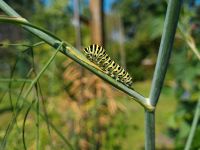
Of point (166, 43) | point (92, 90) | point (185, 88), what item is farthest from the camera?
point (185, 88)

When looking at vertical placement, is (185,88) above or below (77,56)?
below

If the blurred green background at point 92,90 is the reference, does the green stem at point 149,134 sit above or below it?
above

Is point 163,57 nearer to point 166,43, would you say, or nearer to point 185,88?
point 166,43

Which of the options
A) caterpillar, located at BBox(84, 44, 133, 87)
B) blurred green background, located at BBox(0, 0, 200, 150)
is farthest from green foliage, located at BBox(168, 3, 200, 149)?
caterpillar, located at BBox(84, 44, 133, 87)

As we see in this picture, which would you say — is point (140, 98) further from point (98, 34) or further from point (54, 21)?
point (54, 21)

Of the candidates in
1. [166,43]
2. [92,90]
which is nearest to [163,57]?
[166,43]

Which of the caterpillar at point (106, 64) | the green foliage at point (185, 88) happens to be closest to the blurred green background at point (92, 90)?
the green foliage at point (185, 88)

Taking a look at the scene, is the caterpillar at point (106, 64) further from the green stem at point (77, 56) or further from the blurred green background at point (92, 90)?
the blurred green background at point (92, 90)
